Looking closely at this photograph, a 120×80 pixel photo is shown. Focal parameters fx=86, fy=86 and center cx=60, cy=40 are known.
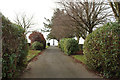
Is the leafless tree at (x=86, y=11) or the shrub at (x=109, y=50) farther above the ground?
the leafless tree at (x=86, y=11)

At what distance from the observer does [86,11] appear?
31.8 feet

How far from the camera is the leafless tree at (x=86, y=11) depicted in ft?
30.4

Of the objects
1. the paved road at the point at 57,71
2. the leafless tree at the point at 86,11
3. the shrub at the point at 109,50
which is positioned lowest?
the paved road at the point at 57,71

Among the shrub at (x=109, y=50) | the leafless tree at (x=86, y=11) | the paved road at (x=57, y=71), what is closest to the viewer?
the shrub at (x=109, y=50)

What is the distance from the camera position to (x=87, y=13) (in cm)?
979

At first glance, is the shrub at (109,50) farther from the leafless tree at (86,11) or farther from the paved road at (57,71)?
the leafless tree at (86,11)

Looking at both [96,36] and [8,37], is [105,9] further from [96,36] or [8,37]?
[8,37]

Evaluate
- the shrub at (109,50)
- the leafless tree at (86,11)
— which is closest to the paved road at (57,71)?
the shrub at (109,50)

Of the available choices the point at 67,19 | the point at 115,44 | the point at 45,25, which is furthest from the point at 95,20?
the point at 45,25

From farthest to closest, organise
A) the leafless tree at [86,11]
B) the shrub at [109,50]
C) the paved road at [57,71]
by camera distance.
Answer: the leafless tree at [86,11]
the paved road at [57,71]
the shrub at [109,50]

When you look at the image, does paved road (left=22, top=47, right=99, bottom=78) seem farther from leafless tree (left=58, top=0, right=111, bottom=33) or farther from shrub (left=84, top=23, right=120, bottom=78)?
leafless tree (left=58, top=0, right=111, bottom=33)

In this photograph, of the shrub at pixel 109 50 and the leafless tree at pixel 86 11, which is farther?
the leafless tree at pixel 86 11

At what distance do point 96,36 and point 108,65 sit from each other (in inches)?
54.8

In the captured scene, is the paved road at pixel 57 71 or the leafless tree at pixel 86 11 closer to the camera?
the paved road at pixel 57 71
